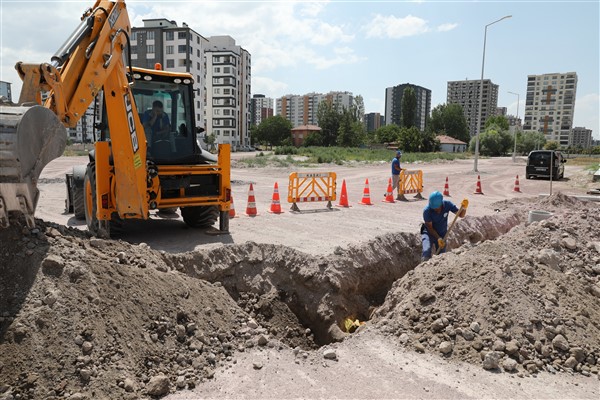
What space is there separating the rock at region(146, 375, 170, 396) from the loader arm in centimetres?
221

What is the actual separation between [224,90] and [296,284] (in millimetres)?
80192

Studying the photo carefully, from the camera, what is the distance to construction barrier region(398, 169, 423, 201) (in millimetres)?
17047

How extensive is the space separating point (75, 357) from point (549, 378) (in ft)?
15.0

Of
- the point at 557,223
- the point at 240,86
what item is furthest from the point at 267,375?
the point at 240,86

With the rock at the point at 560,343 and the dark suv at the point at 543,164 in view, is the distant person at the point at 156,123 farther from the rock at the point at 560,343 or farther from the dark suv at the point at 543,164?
the dark suv at the point at 543,164

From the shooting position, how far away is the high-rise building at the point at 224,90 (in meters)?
83.5

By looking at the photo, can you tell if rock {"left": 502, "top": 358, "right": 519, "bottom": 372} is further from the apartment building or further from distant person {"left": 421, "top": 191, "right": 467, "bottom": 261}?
the apartment building

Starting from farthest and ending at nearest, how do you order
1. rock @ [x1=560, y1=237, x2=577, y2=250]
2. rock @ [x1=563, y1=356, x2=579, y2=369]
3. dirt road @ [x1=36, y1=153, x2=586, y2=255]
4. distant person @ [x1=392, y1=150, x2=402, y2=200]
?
Answer: distant person @ [x1=392, y1=150, x2=402, y2=200]
dirt road @ [x1=36, y1=153, x2=586, y2=255]
rock @ [x1=560, y1=237, x2=577, y2=250]
rock @ [x1=563, y1=356, x2=579, y2=369]

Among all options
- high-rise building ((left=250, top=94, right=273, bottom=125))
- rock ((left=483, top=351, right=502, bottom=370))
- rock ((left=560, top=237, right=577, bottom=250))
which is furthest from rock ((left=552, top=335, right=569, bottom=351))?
high-rise building ((left=250, top=94, right=273, bottom=125))

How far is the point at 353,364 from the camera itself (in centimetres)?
491

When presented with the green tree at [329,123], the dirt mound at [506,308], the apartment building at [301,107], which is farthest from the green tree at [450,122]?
the dirt mound at [506,308]

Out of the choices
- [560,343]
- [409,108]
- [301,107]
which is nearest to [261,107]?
[301,107]

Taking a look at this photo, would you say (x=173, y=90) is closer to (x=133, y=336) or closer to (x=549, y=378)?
(x=133, y=336)

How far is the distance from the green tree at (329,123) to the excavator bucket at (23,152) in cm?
7667
